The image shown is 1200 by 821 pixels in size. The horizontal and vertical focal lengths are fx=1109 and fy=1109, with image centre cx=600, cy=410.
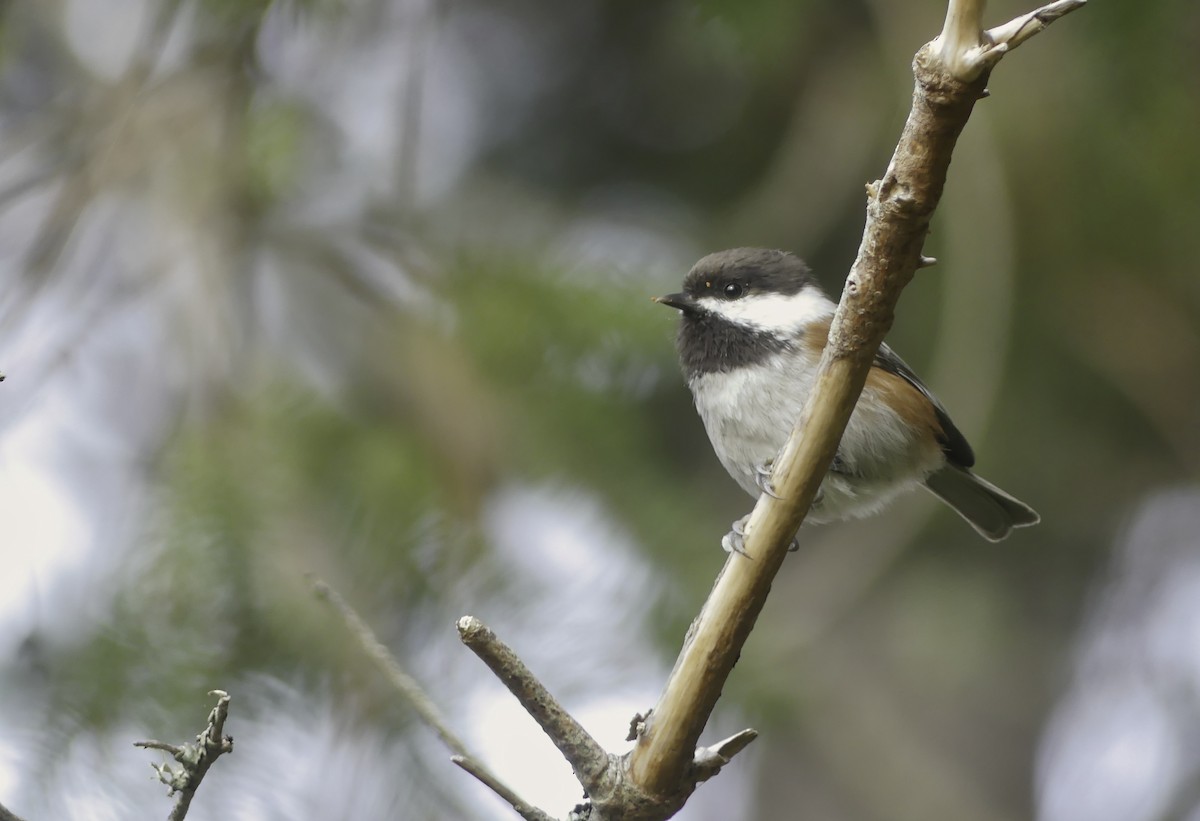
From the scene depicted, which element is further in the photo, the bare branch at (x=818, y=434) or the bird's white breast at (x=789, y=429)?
the bird's white breast at (x=789, y=429)

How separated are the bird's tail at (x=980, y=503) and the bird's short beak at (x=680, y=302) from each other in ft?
2.49

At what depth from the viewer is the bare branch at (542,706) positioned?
1153 millimetres

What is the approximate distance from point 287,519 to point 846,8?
8.12 ft

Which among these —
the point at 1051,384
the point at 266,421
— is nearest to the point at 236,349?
the point at 266,421

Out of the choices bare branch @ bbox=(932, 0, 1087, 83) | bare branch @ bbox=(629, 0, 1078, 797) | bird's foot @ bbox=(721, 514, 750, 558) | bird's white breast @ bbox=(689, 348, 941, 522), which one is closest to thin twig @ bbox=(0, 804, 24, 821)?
bare branch @ bbox=(629, 0, 1078, 797)

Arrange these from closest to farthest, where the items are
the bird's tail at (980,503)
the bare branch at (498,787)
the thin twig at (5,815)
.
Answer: the thin twig at (5,815) < the bare branch at (498,787) < the bird's tail at (980,503)

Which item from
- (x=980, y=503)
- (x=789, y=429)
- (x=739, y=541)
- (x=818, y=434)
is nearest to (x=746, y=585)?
(x=739, y=541)

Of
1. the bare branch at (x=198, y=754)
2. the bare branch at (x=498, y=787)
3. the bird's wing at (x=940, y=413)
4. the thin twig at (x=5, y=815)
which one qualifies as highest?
the bird's wing at (x=940, y=413)

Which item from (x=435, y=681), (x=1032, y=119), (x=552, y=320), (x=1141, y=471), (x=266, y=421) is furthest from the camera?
(x=1141, y=471)

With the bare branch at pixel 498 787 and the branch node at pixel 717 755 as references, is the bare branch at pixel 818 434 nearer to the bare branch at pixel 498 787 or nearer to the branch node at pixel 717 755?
the branch node at pixel 717 755

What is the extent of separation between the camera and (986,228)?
2738 mm

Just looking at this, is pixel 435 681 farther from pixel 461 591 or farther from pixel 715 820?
pixel 715 820

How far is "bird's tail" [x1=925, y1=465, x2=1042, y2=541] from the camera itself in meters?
2.70

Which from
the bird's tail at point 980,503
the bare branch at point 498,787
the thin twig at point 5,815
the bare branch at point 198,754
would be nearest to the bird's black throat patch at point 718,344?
the bird's tail at point 980,503
